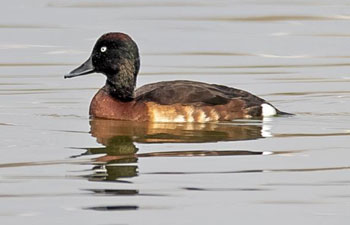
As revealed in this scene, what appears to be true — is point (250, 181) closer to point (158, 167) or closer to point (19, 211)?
point (158, 167)

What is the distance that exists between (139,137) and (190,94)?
1.22 meters

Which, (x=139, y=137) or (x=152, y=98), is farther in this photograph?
(x=152, y=98)

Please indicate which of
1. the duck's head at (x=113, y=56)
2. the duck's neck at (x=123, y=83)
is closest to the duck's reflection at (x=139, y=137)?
the duck's neck at (x=123, y=83)

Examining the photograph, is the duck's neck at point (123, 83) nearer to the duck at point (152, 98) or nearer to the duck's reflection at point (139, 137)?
the duck at point (152, 98)

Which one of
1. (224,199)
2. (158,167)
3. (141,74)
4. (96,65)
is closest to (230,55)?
(141,74)

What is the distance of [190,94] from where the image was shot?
13359mm

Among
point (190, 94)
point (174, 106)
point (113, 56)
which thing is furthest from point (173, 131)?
point (113, 56)

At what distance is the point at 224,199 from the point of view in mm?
9336

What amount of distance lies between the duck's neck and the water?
0.43 meters

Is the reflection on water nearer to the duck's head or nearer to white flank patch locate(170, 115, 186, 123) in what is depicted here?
white flank patch locate(170, 115, 186, 123)

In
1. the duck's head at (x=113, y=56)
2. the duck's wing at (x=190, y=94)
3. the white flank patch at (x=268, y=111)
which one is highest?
the duck's head at (x=113, y=56)

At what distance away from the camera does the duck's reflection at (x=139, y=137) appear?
10.5 meters

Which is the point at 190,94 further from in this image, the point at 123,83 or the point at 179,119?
the point at 123,83

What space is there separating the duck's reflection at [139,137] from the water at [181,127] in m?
0.02
